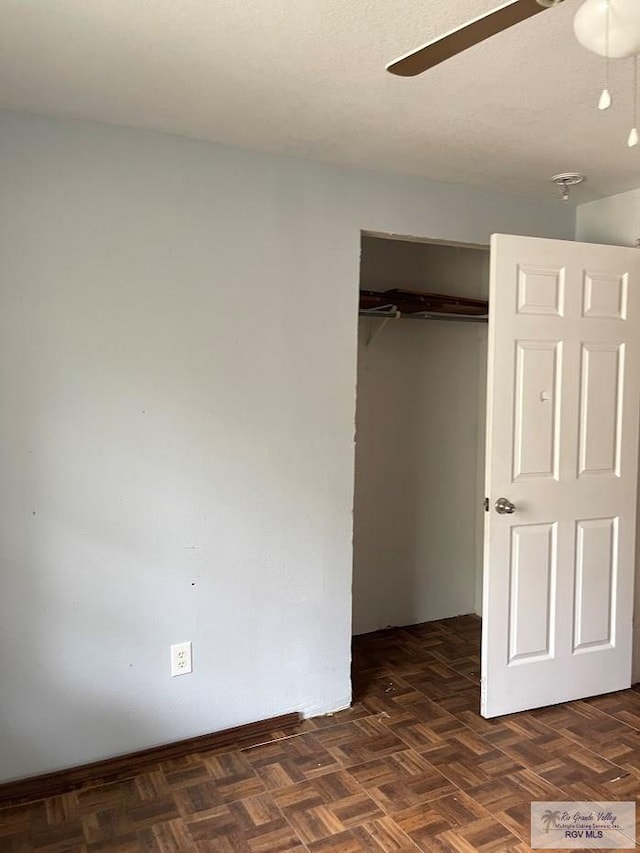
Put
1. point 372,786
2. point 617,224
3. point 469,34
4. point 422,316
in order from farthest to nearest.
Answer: point 422,316 < point 617,224 < point 372,786 < point 469,34

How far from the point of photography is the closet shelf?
361 cm

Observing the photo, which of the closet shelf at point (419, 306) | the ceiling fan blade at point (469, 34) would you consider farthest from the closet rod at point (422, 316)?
the ceiling fan blade at point (469, 34)

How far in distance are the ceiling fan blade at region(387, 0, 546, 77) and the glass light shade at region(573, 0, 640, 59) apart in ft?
0.47

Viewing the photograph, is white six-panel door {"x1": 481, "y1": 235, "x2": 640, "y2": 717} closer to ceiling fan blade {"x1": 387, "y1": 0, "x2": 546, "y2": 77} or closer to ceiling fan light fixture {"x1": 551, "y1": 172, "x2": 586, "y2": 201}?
ceiling fan light fixture {"x1": 551, "y1": 172, "x2": 586, "y2": 201}

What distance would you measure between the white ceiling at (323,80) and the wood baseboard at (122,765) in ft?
7.35

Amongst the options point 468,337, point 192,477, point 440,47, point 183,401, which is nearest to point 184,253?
point 183,401

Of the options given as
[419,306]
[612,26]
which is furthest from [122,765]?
[612,26]

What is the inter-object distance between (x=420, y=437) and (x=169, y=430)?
5.97 ft

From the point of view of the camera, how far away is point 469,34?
1.18m

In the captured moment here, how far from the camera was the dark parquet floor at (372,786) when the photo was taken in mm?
2189

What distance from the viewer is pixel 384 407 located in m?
3.93

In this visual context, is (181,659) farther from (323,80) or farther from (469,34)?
(469,34)

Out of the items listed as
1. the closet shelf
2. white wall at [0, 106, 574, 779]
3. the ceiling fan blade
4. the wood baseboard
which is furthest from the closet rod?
the ceiling fan blade

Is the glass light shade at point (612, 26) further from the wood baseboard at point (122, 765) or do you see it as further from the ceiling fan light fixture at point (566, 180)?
the wood baseboard at point (122, 765)
